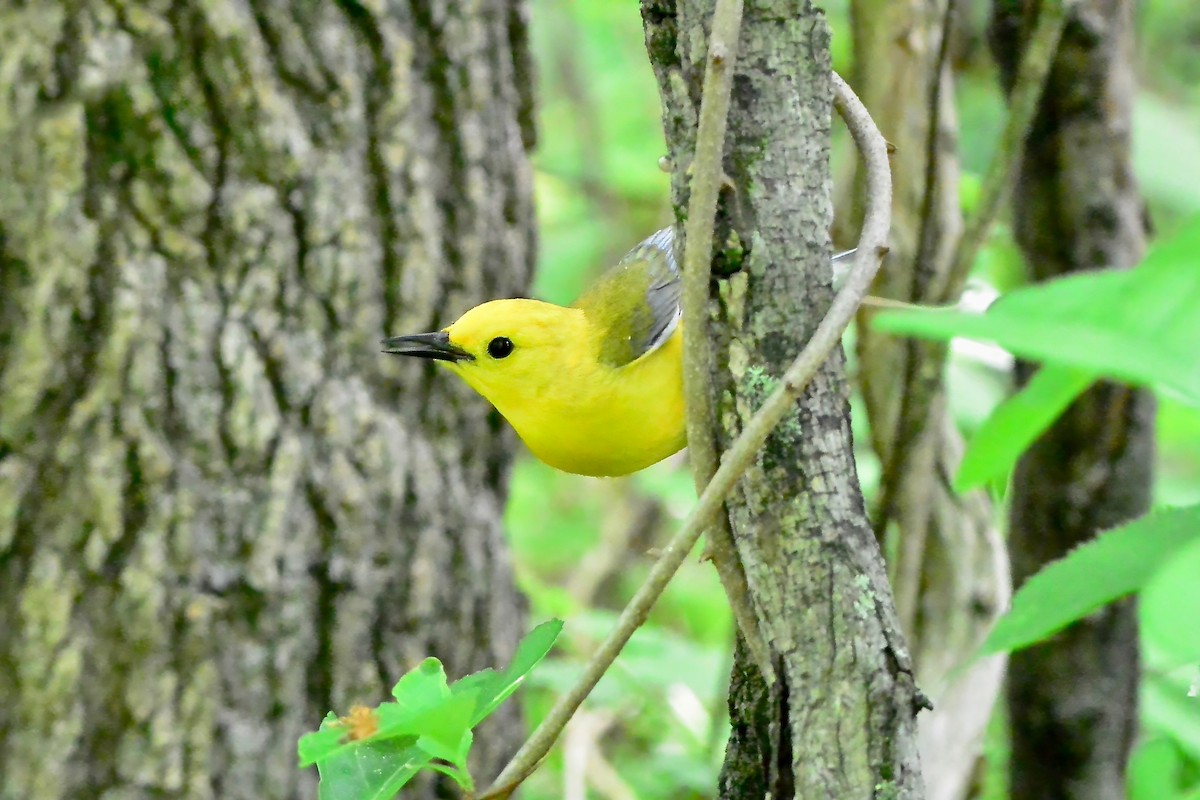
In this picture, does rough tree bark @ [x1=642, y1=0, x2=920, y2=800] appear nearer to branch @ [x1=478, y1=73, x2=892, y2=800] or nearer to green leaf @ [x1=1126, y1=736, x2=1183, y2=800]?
branch @ [x1=478, y1=73, x2=892, y2=800]

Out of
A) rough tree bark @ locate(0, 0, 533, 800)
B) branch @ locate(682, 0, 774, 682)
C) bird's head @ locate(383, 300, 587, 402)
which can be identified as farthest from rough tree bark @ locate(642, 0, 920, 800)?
rough tree bark @ locate(0, 0, 533, 800)

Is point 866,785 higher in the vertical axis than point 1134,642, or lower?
lower

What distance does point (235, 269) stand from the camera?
2020mm

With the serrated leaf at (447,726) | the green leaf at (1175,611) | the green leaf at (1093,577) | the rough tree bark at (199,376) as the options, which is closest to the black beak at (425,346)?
the rough tree bark at (199,376)

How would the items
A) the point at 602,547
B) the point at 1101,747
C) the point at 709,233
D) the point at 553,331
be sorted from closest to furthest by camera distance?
the point at 709,233
the point at 553,331
the point at 1101,747
the point at 602,547

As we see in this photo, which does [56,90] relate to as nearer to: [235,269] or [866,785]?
[235,269]

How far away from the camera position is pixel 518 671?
0.80 meters

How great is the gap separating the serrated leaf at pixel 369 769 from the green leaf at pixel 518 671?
0.06 m

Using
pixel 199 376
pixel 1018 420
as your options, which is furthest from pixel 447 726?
pixel 199 376

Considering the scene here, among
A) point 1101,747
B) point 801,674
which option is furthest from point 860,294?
point 1101,747

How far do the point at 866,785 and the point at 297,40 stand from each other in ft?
5.58

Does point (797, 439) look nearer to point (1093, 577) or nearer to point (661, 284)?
point (1093, 577)

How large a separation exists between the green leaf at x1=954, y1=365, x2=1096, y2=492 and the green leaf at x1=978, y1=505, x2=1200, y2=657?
0.07 meters

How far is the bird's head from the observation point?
1644 mm
